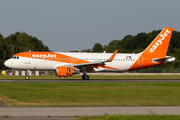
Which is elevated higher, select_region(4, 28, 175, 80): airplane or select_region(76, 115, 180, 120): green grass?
select_region(4, 28, 175, 80): airplane

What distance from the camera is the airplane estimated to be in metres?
38.1

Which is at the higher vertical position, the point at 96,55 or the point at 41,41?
the point at 41,41

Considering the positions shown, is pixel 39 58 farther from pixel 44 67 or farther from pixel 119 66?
pixel 119 66

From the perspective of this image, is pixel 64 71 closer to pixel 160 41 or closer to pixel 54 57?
pixel 54 57

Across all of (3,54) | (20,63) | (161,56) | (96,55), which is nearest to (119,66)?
(96,55)

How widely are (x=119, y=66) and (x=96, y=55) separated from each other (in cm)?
381

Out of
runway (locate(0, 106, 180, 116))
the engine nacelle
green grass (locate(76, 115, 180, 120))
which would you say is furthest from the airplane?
green grass (locate(76, 115, 180, 120))

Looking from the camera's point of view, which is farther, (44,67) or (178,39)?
(178,39)

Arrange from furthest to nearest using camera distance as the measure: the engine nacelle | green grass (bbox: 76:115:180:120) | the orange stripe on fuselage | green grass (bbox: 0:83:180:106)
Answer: the orange stripe on fuselage
the engine nacelle
green grass (bbox: 0:83:180:106)
green grass (bbox: 76:115:180:120)

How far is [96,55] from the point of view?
134ft

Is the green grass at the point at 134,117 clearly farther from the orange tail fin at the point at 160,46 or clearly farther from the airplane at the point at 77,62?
the orange tail fin at the point at 160,46

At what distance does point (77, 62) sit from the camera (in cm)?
3944

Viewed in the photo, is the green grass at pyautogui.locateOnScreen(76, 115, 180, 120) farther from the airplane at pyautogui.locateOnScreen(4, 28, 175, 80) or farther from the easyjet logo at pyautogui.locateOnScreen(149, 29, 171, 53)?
the easyjet logo at pyautogui.locateOnScreen(149, 29, 171, 53)

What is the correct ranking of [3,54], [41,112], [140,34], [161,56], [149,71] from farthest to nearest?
[140,34], [3,54], [149,71], [161,56], [41,112]
